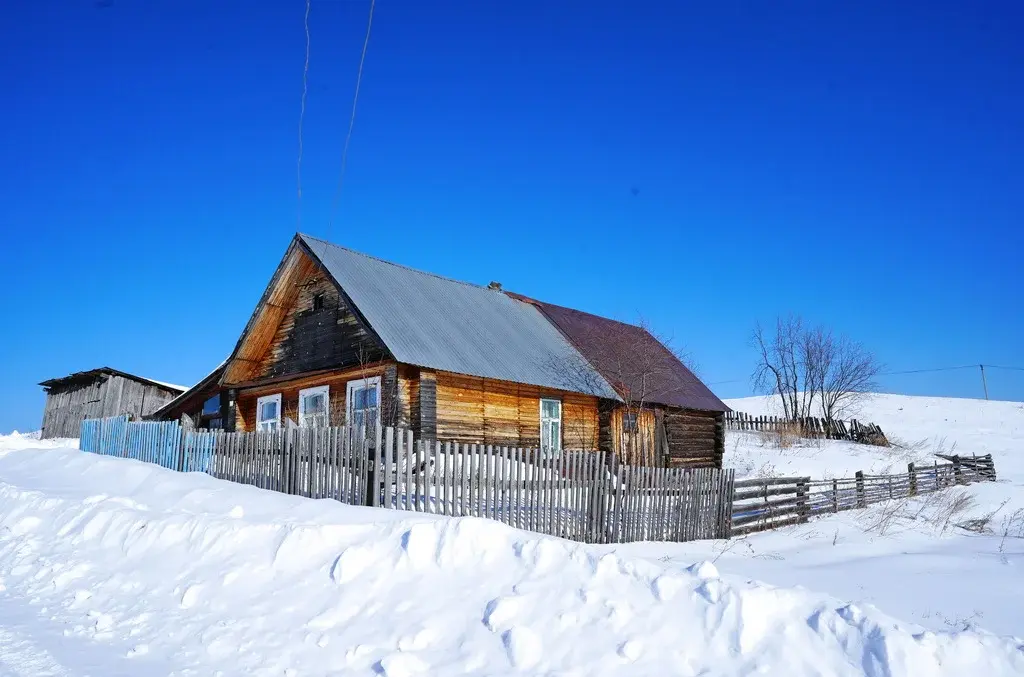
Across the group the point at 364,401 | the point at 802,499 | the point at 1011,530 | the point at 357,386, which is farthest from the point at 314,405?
the point at 1011,530

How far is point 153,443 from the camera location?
17.6 meters

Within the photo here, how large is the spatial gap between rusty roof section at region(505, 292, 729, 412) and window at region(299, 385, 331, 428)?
9003 millimetres

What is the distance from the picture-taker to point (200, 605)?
6.85 meters

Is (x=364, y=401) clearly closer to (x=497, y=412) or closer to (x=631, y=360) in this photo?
(x=497, y=412)

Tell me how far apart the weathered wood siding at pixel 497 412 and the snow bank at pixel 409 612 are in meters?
9.57

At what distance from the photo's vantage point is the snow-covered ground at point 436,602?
4.97m

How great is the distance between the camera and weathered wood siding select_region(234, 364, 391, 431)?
18391mm

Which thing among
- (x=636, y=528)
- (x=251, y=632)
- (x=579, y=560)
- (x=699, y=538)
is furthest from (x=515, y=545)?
(x=699, y=538)

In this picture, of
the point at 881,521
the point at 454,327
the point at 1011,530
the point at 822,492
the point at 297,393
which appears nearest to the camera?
the point at 881,521

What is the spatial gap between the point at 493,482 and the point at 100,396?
30802 millimetres

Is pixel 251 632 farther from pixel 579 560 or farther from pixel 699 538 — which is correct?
pixel 699 538

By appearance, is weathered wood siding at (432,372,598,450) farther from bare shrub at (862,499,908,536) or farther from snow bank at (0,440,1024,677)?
snow bank at (0,440,1024,677)

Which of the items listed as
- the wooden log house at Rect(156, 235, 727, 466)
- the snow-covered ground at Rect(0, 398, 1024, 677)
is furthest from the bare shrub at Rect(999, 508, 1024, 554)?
the wooden log house at Rect(156, 235, 727, 466)

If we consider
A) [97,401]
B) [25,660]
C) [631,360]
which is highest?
[631,360]
